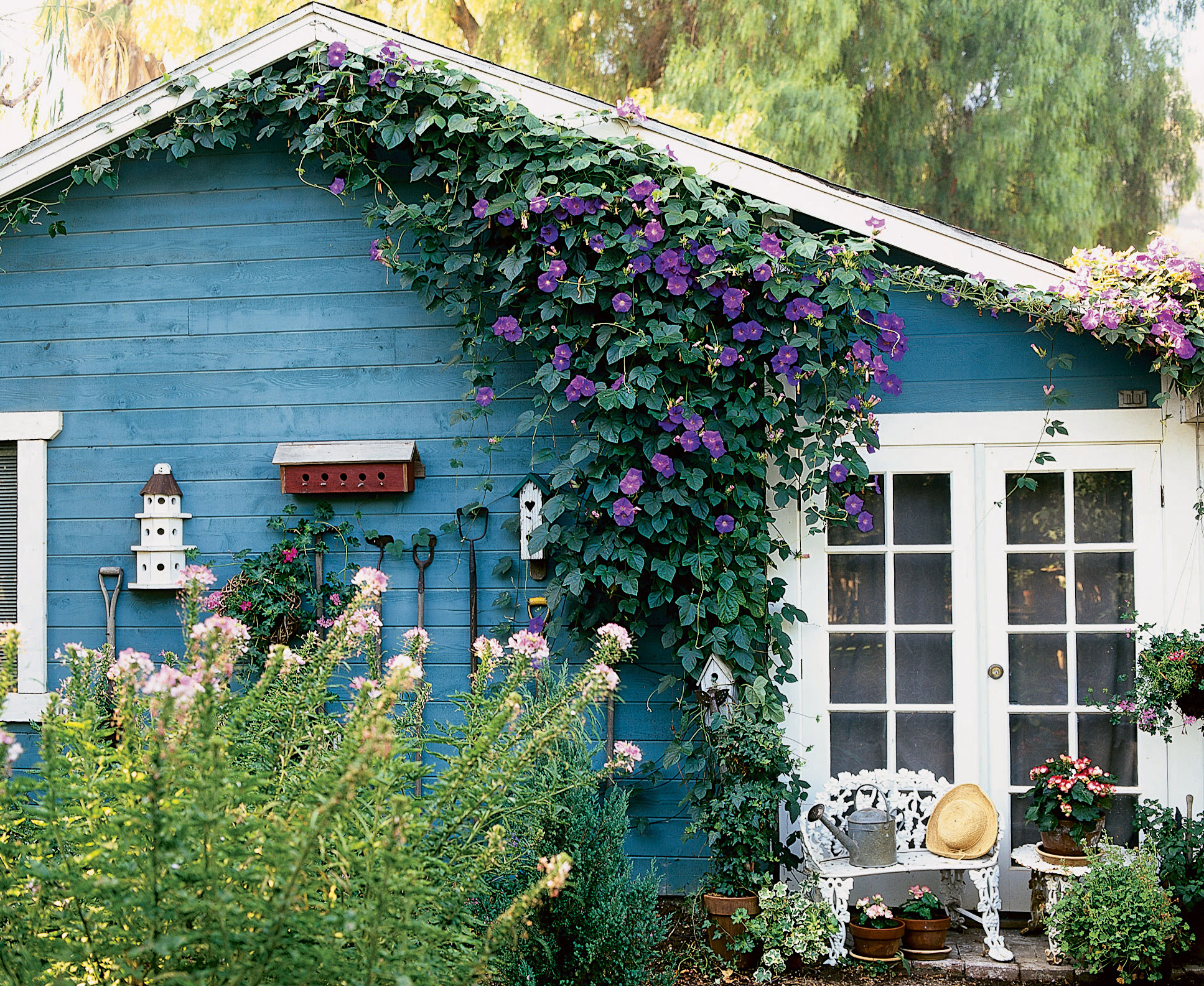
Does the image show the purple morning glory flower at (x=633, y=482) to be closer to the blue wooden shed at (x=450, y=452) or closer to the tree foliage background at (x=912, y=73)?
the blue wooden shed at (x=450, y=452)

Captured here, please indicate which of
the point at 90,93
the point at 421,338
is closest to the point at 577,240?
the point at 421,338

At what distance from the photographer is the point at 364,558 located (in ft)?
14.5

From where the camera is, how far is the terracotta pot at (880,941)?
3.60 metres

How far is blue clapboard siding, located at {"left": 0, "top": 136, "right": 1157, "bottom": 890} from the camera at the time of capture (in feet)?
14.4

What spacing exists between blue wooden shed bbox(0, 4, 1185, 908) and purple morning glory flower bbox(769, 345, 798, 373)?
579mm

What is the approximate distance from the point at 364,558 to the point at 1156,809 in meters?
3.32

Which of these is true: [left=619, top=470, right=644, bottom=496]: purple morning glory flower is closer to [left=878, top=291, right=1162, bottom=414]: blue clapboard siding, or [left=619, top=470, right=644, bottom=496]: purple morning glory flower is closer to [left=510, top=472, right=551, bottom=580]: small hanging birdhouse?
[left=510, top=472, right=551, bottom=580]: small hanging birdhouse

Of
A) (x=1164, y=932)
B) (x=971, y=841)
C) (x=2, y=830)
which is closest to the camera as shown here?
(x=2, y=830)

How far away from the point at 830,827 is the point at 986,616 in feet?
3.57

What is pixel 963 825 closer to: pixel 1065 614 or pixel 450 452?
pixel 1065 614

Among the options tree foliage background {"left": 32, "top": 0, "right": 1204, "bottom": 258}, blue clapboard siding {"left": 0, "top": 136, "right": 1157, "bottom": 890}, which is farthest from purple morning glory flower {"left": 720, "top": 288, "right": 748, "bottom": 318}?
tree foliage background {"left": 32, "top": 0, "right": 1204, "bottom": 258}

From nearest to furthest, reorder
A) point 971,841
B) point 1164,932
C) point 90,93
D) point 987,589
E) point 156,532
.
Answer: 1. point 1164,932
2. point 971,841
3. point 987,589
4. point 156,532
5. point 90,93

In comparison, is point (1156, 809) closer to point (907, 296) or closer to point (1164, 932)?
point (1164, 932)

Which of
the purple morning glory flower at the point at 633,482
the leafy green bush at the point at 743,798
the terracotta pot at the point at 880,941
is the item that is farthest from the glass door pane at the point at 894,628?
the purple morning glory flower at the point at 633,482
